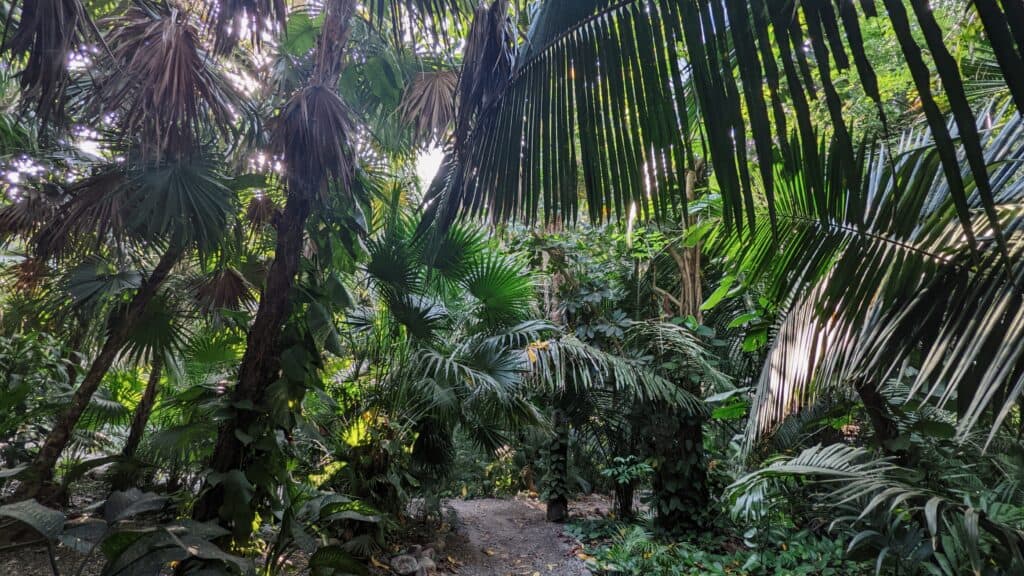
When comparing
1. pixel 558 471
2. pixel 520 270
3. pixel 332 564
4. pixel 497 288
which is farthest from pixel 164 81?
pixel 558 471

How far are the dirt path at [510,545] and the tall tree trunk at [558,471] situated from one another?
175mm

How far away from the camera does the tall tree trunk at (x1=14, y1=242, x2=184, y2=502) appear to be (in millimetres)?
2883

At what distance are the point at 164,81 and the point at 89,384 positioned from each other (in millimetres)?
2147

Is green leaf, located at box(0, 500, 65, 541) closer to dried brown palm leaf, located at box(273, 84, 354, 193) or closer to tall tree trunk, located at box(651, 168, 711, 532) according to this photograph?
dried brown palm leaf, located at box(273, 84, 354, 193)

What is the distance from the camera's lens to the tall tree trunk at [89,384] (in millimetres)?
2883

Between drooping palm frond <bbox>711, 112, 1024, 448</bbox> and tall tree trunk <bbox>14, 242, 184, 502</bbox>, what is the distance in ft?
10.4

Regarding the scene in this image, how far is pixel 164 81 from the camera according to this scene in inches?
77.5

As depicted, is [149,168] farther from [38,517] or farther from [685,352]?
[685,352]

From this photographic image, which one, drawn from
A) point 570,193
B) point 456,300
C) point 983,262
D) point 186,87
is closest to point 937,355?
point 983,262

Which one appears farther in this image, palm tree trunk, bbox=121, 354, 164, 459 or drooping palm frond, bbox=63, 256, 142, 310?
palm tree trunk, bbox=121, 354, 164, 459

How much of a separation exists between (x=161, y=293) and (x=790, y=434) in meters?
4.91

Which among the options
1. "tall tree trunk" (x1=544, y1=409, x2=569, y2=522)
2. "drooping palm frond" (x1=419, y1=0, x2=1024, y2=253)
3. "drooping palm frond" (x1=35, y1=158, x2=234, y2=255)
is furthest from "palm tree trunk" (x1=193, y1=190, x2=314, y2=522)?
"tall tree trunk" (x1=544, y1=409, x2=569, y2=522)

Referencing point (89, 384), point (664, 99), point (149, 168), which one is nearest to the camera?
point (664, 99)

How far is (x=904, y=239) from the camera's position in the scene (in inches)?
38.9
